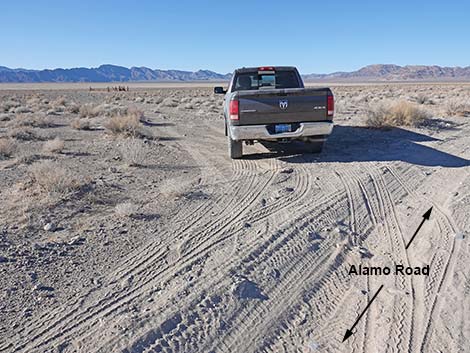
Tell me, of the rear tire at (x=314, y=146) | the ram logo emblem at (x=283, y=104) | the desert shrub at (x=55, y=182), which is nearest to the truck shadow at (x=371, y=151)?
the rear tire at (x=314, y=146)

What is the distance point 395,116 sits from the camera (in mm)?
16109

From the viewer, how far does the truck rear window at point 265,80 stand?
11.9m

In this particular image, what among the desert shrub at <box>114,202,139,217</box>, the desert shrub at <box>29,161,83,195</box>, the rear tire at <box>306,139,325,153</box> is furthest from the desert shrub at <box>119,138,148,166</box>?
the rear tire at <box>306,139,325,153</box>

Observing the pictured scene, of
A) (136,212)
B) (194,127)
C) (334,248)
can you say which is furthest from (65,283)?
(194,127)

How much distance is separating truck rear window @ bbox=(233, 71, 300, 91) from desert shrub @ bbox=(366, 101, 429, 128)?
4777 millimetres

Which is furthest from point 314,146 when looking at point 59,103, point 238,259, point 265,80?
point 59,103

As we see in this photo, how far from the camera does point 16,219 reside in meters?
6.41

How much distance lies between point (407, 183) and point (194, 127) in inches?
450

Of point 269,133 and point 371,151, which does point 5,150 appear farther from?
point 371,151

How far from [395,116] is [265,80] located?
21.1 ft

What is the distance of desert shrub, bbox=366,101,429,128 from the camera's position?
15.8 meters

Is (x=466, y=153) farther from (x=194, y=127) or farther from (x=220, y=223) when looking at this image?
(x=194, y=127)

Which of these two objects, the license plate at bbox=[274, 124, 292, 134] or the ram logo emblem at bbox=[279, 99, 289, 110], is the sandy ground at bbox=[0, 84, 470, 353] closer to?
the license plate at bbox=[274, 124, 292, 134]

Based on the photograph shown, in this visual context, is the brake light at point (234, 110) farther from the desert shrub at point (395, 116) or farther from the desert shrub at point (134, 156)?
the desert shrub at point (395, 116)
